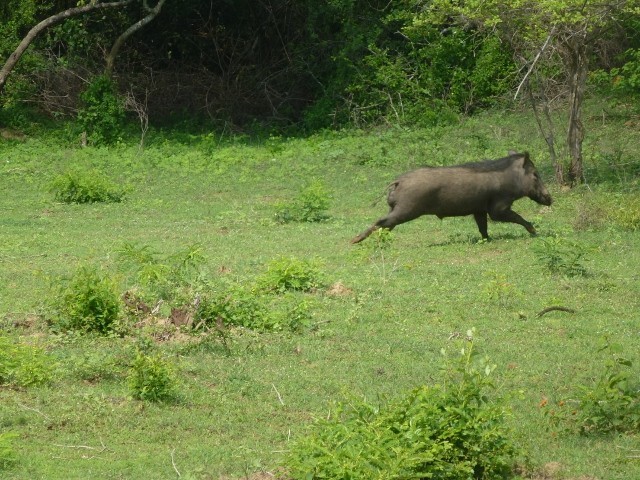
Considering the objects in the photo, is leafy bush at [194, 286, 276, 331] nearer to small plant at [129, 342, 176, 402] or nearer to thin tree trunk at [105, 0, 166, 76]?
small plant at [129, 342, 176, 402]

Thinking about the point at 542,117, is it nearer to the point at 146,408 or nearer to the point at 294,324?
the point at 294,324

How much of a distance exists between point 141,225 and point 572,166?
21.2ft

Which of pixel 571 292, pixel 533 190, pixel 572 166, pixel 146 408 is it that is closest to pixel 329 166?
pixel 572 166

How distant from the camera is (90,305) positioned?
9031 mm

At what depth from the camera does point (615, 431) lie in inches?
265

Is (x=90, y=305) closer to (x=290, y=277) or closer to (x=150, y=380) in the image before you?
(x=150, y=380)

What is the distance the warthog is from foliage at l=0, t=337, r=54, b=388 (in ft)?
21.8

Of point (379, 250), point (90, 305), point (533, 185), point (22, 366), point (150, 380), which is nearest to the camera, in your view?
point (150, 380)

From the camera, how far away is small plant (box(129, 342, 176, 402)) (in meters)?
7.30

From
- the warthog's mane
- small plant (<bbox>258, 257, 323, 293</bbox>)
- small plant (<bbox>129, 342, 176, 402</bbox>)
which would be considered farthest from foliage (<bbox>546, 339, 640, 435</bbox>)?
the warthog's mane

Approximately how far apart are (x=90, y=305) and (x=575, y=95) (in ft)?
33.4

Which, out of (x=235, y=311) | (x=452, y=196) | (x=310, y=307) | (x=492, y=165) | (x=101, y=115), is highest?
(x=235, y=311)

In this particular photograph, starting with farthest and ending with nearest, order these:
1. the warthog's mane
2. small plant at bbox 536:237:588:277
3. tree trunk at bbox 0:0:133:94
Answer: tree trunk at bbox 0:0:133:94
the warthog's mane
small plant at bbox 536:237:588:277

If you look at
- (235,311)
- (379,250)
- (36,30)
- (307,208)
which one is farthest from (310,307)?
(36,30)
